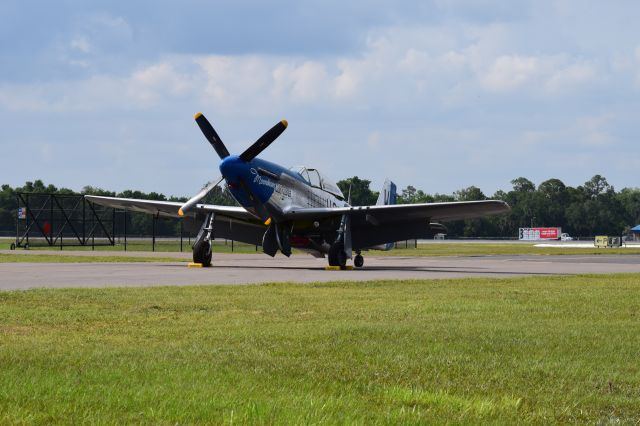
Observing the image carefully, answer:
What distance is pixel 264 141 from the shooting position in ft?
93.4

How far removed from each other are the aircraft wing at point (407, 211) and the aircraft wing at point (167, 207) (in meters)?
2.70

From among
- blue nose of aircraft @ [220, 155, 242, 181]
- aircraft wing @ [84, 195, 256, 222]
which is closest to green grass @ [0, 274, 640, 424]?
blue nose of aircraft @ [220, 155, 242, 181]

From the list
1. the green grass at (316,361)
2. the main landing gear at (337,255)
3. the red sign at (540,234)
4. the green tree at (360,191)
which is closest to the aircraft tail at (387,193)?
the main landing gear at (337,255)

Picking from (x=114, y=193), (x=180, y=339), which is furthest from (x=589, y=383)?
(x=114, y=193)

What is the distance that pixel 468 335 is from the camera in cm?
938

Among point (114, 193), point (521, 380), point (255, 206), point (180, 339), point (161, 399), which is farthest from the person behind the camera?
point (114, 193)

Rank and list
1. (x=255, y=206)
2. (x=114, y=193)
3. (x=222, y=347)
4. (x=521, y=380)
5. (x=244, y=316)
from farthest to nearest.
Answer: (x=114, y=193) < (x=255, y=206) < (x=244, y=316) < (x=222, y=347) < (x=521, y=380)

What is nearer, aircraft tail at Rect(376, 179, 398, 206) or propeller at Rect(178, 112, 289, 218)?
propeller at Rect(178, 112, 289, 218)

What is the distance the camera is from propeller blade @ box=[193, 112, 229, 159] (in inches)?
1182

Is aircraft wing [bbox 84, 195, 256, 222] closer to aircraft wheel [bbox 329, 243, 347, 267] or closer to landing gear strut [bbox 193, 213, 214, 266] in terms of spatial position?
landing gear strut [bbox 193, 213, 214, 266]

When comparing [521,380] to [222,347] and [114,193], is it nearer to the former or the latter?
[222,347]

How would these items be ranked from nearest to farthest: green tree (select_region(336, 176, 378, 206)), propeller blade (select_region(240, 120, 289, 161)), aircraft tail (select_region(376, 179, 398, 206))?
propeller blade (select_region(240, 120, 289, 161)), aircraft tail (select_region(376, 179, 398, 206)), green tree (select_region(336, 176, 378, 206))

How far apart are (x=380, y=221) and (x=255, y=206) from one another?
17.5ft

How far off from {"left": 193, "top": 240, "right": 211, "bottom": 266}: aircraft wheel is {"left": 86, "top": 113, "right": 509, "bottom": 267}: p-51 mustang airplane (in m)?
0.04
